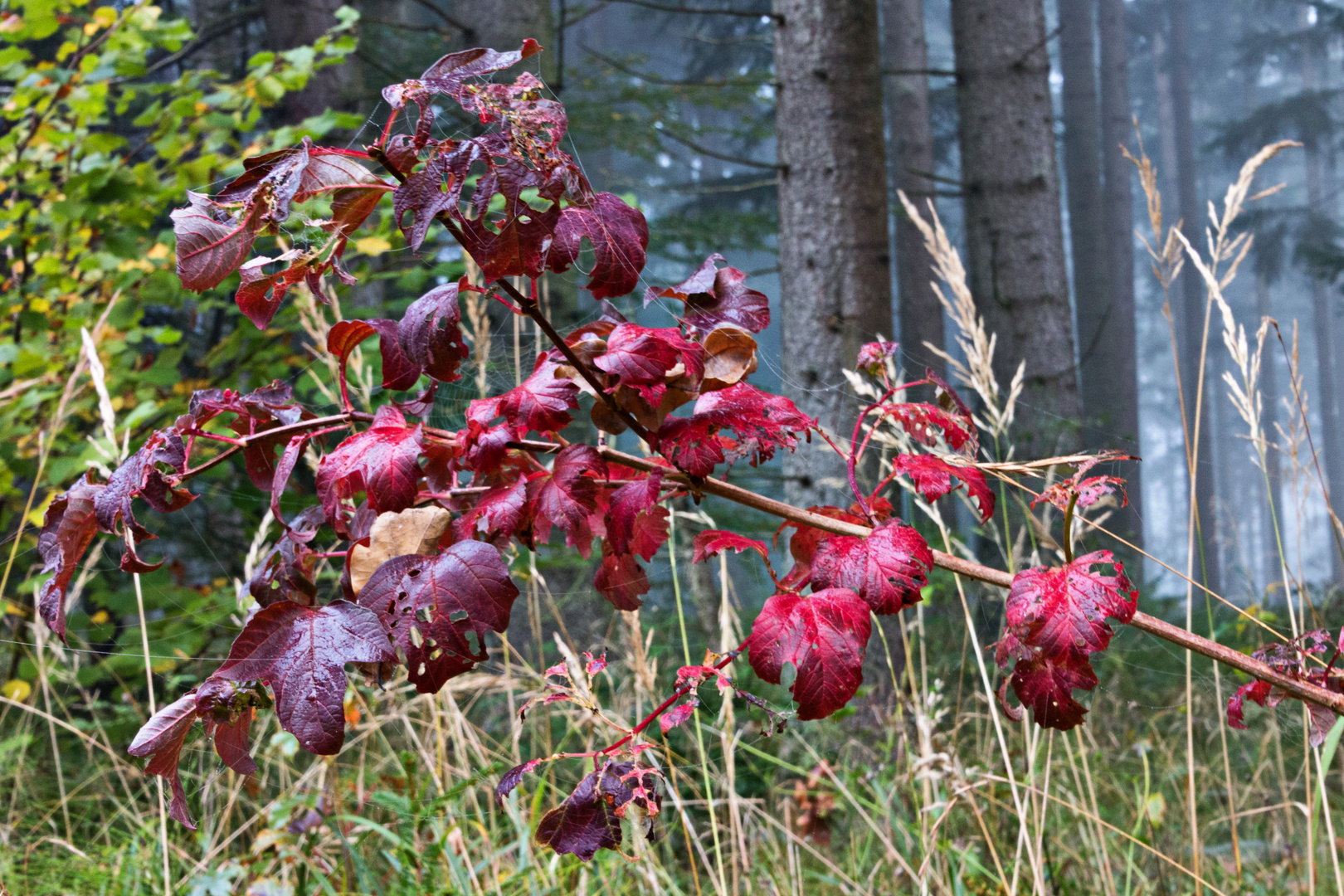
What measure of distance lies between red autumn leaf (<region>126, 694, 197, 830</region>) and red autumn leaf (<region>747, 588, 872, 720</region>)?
414 mm

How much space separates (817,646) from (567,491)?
0.72ft

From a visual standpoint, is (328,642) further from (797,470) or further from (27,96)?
(27,96)

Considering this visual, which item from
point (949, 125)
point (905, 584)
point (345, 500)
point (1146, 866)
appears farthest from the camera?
point (949, 125)

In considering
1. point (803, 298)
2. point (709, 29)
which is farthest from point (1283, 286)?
point (803, 298)

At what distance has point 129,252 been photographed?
8.15 feet

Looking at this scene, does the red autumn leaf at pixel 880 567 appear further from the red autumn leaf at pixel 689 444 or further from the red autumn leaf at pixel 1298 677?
the red autumn leaf at pixel 1298 677

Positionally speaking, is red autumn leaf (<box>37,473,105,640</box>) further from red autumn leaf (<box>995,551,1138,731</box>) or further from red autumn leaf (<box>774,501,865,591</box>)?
red autumn leaf (<box>995,551,1138,731</box>)

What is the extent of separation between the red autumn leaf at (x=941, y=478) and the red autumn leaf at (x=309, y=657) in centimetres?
47

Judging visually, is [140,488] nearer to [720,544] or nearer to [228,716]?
[228,716]

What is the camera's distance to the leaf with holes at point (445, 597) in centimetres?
59

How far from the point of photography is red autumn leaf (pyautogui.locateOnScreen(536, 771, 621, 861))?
0.66m

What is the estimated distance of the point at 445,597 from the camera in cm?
59

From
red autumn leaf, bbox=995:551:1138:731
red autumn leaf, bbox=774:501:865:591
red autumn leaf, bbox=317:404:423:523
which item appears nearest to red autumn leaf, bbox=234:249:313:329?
red autumn leaf, bbox=317:404:423:523

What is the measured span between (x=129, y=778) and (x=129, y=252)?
1835 mm
